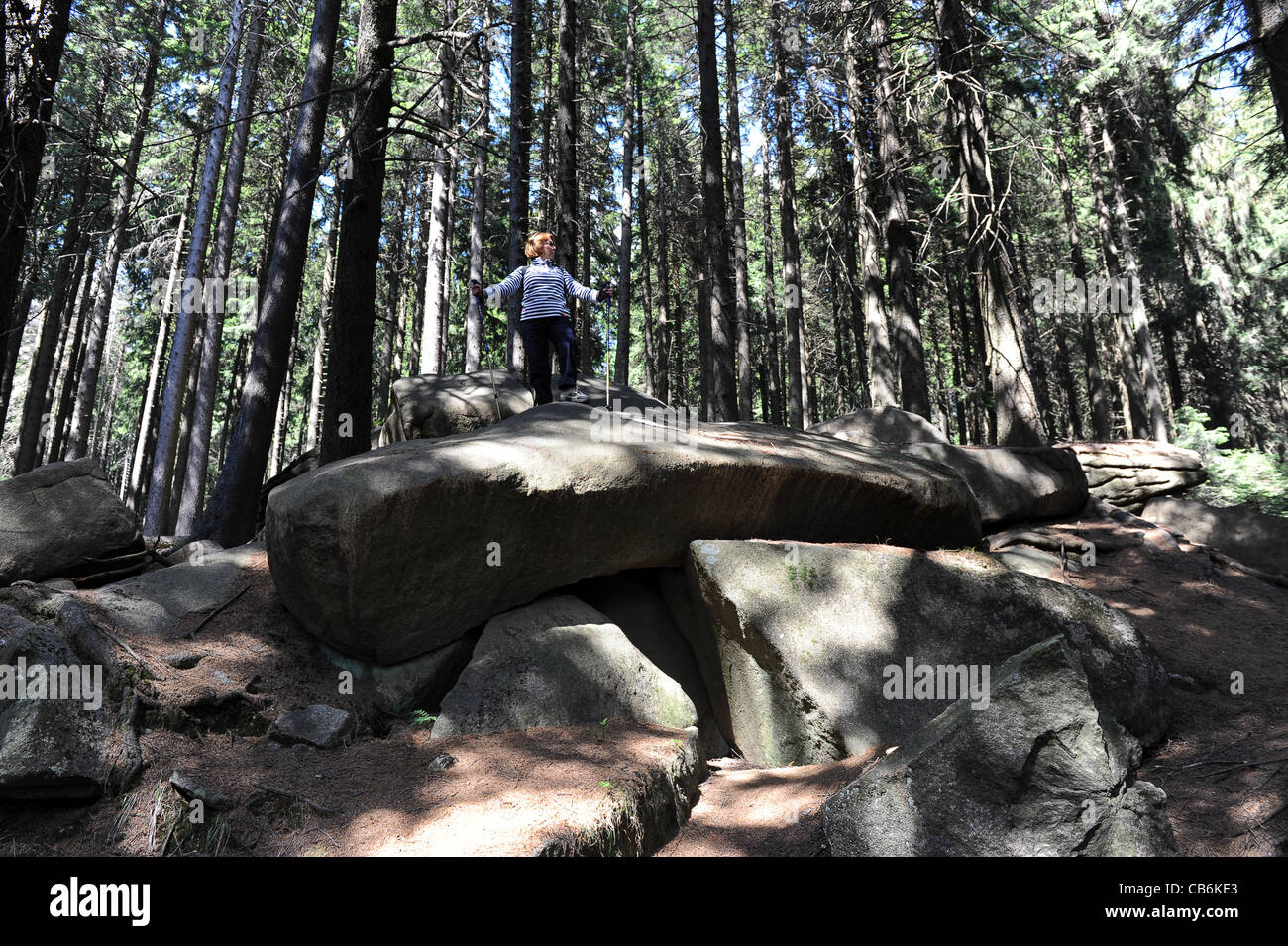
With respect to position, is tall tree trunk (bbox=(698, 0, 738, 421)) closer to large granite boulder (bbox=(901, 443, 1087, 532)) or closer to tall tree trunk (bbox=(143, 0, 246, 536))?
large granite boulder (bbox=(901, 443, 1087, 532))

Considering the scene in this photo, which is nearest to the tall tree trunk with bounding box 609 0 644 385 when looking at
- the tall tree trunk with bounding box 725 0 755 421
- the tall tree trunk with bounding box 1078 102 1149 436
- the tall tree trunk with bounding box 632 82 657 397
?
the tall tree trunk with bounding box 632 82 657 397

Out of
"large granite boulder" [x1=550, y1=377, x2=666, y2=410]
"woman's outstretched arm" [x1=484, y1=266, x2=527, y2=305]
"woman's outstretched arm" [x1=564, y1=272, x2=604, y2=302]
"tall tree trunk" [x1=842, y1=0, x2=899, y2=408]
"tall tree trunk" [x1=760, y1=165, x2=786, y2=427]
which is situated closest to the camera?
"woman's outstretched arm" [x1=484, y1=266, x2=527, y2=305]

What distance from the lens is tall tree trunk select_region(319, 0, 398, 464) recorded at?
794 centimetres

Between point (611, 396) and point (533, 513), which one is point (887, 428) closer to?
point (611, 396)

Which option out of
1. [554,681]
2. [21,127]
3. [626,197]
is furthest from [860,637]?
[626,197]

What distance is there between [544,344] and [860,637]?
17.6 feet

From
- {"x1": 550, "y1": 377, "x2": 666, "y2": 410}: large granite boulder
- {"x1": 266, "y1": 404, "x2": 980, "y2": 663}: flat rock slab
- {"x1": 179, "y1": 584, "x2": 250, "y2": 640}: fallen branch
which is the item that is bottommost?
{"x1": 179, "y1": 584, "x2": 250, "y2": 640}: fallen branch

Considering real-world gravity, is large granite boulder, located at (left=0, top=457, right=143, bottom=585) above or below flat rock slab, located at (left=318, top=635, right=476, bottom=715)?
above

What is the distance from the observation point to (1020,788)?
3365 millimetres

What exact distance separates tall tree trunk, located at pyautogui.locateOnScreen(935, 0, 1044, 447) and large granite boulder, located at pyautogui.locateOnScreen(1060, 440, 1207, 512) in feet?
3.14

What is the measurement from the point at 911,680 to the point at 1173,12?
69.5 ft

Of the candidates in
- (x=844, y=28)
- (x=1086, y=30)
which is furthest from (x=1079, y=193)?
(x=844, y=28)

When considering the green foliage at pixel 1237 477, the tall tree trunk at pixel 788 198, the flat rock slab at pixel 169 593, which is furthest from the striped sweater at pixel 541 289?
the green foliage at pixel 1237 477

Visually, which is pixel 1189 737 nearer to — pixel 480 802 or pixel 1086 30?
pixel 480 802
